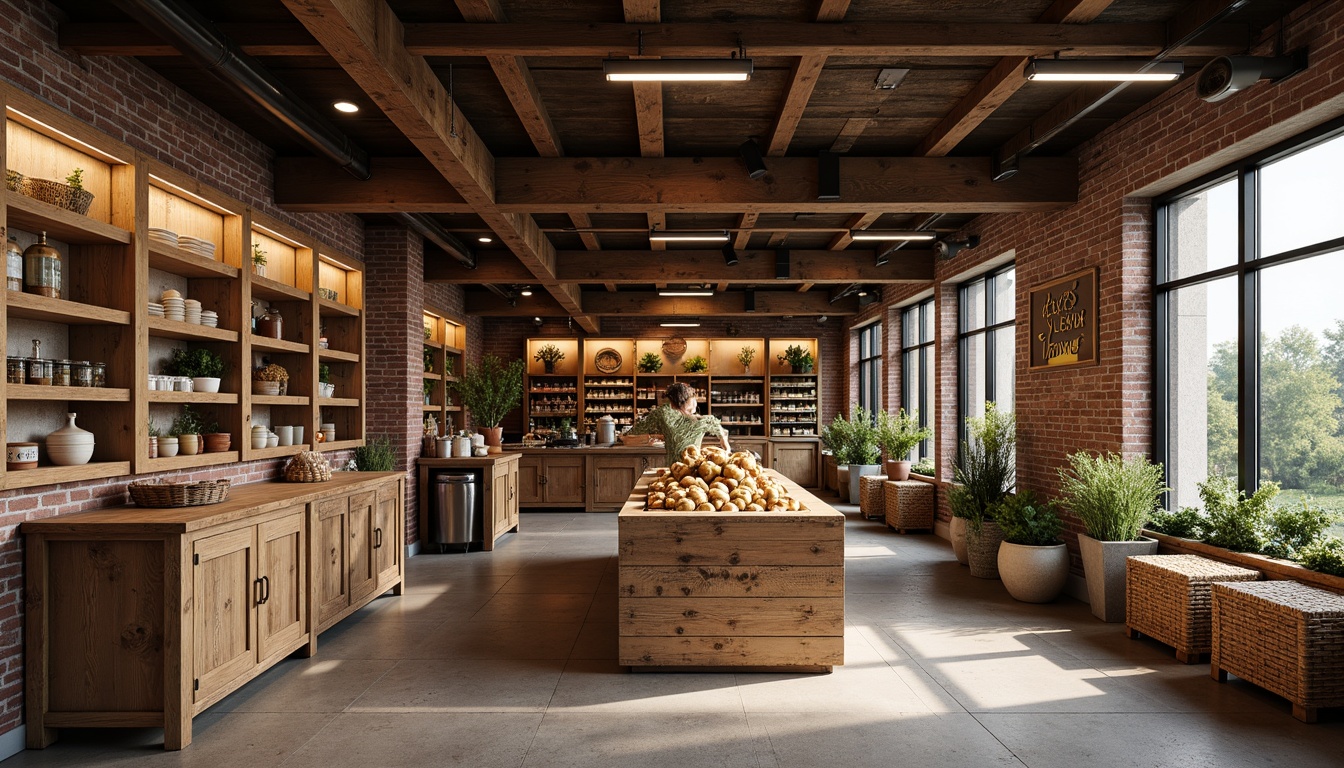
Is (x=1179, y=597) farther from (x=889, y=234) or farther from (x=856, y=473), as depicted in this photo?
(x=856, y=473)

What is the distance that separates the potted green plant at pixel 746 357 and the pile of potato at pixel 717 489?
9.37m

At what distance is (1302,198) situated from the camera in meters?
4.46

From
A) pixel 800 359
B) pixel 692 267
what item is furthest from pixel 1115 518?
pixel 800 359

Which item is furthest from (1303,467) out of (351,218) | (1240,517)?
(351,218)

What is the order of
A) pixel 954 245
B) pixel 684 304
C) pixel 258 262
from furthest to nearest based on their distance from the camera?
pixel 684 304, pixel 954 245, pixel 258 262

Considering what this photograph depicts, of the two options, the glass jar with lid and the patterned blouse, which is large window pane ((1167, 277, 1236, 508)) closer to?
the patterned blouse

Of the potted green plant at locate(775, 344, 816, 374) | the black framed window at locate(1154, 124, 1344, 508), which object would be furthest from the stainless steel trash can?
the potted green plant at locate(775, 344, 816, 374)

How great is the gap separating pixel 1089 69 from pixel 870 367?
9.46 meters

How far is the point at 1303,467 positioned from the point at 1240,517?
453mm

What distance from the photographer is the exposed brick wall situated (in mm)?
4086

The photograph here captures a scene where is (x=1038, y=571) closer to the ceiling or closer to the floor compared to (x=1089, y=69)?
closer to the floor

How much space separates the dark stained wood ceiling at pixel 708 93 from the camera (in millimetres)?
3848

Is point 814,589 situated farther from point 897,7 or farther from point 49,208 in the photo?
point 49,208

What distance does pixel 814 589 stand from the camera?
4.33 metres
